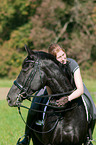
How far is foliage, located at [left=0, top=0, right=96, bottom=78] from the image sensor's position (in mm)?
30984

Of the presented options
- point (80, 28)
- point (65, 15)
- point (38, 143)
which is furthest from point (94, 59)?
point (38, 143)

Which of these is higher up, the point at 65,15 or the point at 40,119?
the point at 40,119

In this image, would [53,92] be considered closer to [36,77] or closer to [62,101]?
[62,101]

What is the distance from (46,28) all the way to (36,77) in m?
29.3

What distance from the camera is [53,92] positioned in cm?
400

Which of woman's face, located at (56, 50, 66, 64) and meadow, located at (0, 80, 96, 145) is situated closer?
woman's face, located at (56, 50, 66, 64)

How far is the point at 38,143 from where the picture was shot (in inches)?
192

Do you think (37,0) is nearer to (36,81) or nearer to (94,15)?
(94,15)

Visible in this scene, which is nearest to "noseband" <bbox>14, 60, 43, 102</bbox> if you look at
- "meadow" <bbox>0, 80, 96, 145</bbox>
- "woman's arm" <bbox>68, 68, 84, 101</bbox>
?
"woman's arm" <bbox>68, 68, 84, 101</bbox>

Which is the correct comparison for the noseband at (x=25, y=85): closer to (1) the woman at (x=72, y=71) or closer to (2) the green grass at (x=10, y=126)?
(1) the woman at (x=72, y=71)

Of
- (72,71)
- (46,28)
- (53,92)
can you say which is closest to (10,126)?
(53,92)

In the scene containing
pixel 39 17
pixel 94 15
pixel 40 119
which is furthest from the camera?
pixel 39 17

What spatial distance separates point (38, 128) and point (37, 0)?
3158cm

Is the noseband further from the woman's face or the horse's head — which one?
the woman's face
